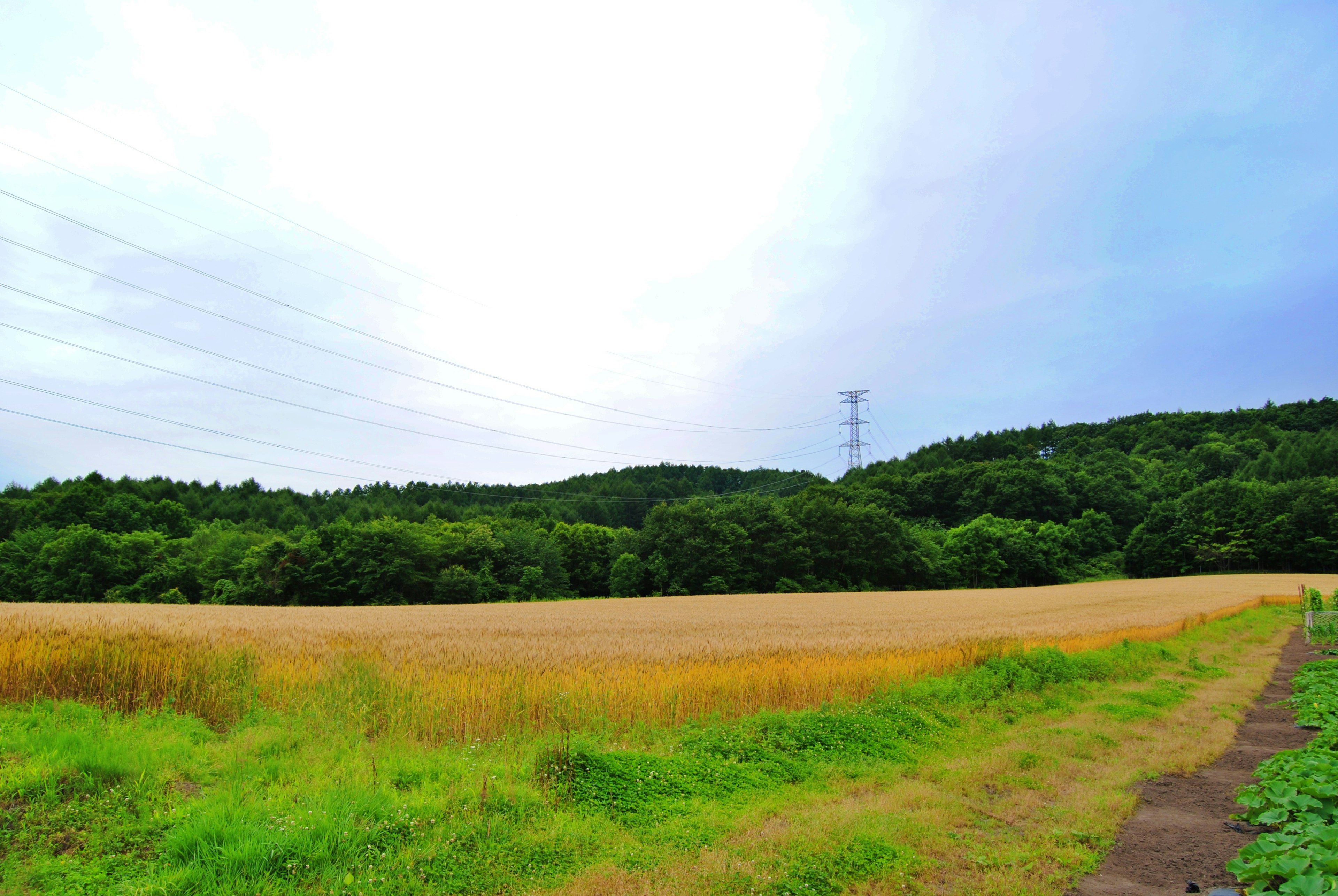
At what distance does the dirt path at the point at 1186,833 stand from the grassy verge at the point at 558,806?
24 centimetres

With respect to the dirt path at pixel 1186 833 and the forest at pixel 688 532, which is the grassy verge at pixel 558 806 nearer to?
the dirt path at pixel 1186 833

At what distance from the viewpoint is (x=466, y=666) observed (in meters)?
10.9

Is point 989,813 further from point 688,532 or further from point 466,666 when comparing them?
point 688,532

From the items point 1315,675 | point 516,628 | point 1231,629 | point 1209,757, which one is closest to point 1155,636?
point 1315,675

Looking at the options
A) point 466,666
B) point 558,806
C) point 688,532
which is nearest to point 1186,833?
point 558,806

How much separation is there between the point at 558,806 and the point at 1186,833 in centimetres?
613

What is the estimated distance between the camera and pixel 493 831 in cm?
550

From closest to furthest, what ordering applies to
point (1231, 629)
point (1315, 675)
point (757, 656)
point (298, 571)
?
1. point (757, 656)
2. point (1315, 675)
3. point (1231, 629)
4. point (298, 571)

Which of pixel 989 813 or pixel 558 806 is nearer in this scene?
pixel 558 806

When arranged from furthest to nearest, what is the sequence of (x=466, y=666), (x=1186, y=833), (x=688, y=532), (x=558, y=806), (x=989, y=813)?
1. (x=688, y=532)
2. (x=466, y=666)
3. (x=989, y=813)
4. (x=1186, y=833)
5. (x=558, y=806)

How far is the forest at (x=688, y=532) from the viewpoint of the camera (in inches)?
2603

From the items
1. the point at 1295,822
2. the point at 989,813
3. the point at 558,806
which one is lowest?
the point at 989,813

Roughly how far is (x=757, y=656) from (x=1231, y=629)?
1102 inches

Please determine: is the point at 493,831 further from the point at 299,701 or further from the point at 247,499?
the point at 247,499
